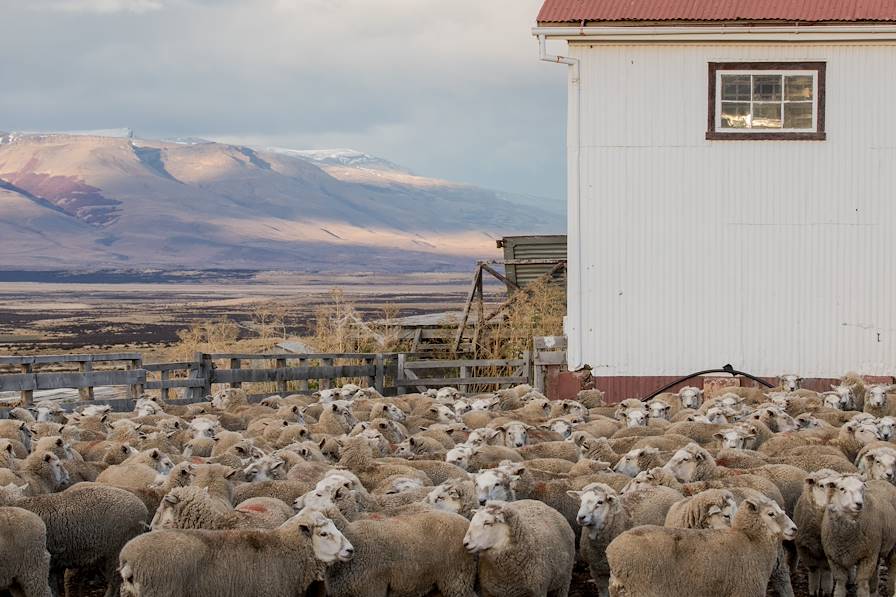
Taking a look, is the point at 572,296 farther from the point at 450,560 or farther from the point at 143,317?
the point at 143,317

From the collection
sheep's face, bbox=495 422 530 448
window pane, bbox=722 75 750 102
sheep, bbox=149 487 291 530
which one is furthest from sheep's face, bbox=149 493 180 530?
window pane, bbox=722 75 750 102

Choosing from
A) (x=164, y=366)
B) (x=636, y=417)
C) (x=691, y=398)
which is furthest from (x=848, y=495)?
(x=164, y=366)

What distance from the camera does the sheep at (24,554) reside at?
1027cm

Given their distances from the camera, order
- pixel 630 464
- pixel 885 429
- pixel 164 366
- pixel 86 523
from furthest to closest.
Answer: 1. pixel 164 366
2. pixel 885 429
3. pixel 630 464
4. pixel 86 523

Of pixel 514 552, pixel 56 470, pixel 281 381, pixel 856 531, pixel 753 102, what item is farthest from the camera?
pixel 281 381

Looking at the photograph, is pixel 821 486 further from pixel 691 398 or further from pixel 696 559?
pixel 691 398

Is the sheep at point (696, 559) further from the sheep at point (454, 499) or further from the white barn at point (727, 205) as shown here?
the white barn at point (727, 205)

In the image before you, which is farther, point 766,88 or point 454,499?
point 766,88

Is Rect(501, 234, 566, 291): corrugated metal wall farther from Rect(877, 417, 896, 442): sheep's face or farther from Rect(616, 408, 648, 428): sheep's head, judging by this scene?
Rect(877, 417, 896, 442): sheep's face

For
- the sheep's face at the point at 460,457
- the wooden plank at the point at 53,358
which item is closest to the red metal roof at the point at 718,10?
the wooden plank at the point at 53,358

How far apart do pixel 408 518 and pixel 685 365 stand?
43.7 feet

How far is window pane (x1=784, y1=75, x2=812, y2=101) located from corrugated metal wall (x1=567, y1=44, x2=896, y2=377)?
1.67 ft

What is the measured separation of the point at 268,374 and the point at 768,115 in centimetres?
1026

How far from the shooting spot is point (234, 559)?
390 inches
